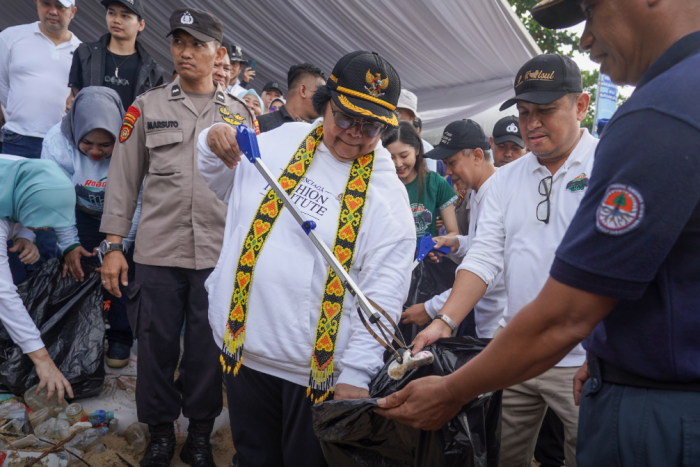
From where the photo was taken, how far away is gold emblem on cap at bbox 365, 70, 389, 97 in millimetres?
2201

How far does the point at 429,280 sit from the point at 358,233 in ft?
4.79

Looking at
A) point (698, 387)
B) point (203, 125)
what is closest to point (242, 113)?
point (203, 125)

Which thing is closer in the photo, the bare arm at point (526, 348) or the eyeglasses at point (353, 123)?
the bare arm at point (526, 348)

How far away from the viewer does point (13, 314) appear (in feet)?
10.1

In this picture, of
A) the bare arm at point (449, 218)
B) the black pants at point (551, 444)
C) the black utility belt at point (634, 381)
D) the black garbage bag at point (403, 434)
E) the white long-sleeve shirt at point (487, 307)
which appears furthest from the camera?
the bare arm at point (449, 218)

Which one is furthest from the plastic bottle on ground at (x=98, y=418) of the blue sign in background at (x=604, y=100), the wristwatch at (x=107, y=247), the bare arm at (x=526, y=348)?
the blue sign in background at (x=604, y=100)

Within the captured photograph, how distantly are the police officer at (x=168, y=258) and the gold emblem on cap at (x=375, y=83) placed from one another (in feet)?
4.51

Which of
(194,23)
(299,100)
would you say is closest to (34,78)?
(194,23)

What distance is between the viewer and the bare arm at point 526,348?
1.17 meters

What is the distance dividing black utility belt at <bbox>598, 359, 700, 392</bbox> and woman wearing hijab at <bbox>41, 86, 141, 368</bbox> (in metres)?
2.89

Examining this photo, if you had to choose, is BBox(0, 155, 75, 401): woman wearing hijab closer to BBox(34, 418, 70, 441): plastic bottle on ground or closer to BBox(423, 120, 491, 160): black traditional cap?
BBox(34, 418, 70, 441): plastic bottle on ground

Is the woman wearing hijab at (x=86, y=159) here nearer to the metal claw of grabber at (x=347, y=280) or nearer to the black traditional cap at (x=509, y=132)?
the metal claw of grabber at (x=347, y=280)

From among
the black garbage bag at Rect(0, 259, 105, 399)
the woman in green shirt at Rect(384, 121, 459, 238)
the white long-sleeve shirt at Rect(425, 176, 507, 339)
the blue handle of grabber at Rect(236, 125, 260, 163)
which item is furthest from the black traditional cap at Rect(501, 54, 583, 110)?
the black garbage bag at Rect(0, 259, 105, 399)

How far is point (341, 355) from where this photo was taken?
2.14 m
